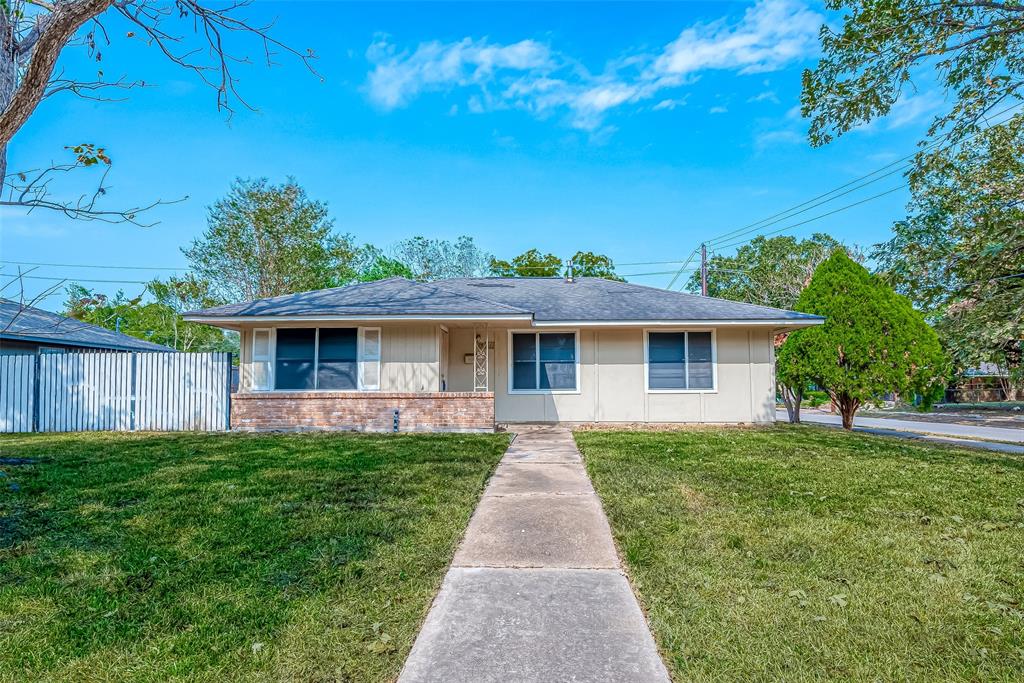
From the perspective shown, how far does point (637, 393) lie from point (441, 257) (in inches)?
1117

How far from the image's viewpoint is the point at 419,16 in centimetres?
1118

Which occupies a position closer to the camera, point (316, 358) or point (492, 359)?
point (316, 358)

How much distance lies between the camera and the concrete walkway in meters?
2.41

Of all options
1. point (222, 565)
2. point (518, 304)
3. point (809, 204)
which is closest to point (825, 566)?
point (222, 565)

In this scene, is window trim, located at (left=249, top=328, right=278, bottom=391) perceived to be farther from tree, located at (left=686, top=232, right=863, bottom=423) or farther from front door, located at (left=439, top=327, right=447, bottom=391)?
tree, located at (left=686, top=232, right=863, bottom=423)

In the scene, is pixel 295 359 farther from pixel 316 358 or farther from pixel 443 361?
pixel 443 361

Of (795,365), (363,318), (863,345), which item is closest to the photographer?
(363,318)

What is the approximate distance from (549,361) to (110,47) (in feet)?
30.8

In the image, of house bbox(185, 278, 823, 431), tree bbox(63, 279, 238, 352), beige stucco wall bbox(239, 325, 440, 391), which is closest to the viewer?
house bbox(185, 278, 823, 431)

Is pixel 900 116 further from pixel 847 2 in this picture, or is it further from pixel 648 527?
pixel 648 527

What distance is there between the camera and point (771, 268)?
40.3m

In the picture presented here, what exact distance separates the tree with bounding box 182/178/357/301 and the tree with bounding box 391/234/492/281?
1048 centimetres

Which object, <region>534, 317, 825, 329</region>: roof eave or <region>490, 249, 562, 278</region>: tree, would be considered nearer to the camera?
<region>534, 317, 825, 329</region>: roof eave

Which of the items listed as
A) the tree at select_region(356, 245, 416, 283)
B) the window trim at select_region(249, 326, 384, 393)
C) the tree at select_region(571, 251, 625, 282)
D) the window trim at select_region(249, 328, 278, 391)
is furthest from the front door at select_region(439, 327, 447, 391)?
the tree at select_region(571, 251, 625, 282)
